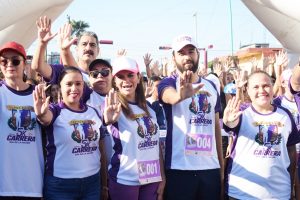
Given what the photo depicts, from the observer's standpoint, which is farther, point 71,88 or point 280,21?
point 280,21

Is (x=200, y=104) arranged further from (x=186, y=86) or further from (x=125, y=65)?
(x=125, y=65)

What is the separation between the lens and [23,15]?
4781mm

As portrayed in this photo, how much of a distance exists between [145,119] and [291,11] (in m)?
2.99

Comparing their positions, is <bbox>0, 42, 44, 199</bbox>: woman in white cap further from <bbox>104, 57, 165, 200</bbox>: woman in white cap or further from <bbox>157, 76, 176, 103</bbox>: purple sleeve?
<bbox>157, 76, 176, 103</bbox>: purple sleeve

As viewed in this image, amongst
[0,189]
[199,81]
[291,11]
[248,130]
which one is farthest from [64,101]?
[291,11]

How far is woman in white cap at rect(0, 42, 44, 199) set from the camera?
2.81m

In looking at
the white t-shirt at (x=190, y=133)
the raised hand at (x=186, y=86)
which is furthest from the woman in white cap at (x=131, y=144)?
the raised hand at (x=186, y=86)

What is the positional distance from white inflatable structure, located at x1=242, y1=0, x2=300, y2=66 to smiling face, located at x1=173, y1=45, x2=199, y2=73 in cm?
242

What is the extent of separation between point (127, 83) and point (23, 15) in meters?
2.29

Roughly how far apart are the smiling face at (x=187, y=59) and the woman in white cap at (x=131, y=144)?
0.38m

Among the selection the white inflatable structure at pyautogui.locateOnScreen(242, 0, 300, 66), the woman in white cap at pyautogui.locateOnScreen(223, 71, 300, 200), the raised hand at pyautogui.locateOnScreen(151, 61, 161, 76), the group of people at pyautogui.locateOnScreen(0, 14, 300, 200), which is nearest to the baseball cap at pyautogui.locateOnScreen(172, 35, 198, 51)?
the group of people at pyautogui.locateOnScreen(0, 14, 300, 200)

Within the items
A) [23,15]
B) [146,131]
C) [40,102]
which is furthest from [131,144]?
[23,15]

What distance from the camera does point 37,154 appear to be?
2.90 meters

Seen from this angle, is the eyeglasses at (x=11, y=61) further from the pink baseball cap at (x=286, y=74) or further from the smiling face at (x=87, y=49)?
the pink baseball cap at (x=286, y=74)
